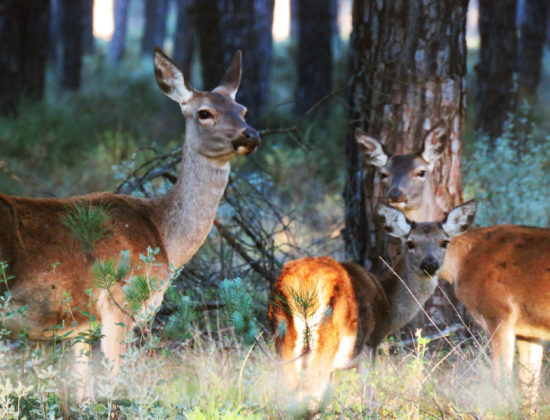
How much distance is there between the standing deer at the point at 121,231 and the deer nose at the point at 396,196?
1480mm

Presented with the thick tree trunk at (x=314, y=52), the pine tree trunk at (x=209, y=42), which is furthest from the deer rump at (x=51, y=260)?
the thick tree trunk at (x=314, y=52)

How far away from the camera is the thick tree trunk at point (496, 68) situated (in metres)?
13.2

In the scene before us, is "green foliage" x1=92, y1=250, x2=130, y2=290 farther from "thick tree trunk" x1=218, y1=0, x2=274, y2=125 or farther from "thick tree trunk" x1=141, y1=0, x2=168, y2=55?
"thick tree trunk" x1=141, y1=0, x2=168, y2=55

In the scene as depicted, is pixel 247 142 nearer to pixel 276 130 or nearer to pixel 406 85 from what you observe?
pixel 276 130

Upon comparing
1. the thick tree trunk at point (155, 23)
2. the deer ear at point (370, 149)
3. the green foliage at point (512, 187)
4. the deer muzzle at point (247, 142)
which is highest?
the thick tree trunk at point (155, 23)

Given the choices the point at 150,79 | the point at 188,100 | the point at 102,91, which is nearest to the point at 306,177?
the point at 188,100

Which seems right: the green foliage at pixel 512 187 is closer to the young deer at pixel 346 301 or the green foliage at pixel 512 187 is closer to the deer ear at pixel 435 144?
the deer ear at pixel 435 144

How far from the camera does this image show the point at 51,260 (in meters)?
4.85

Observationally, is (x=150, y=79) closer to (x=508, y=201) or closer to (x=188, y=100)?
(x=508, y=201)

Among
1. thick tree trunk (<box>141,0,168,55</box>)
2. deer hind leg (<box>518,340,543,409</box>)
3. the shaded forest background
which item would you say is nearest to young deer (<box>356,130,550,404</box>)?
deer hind leg (<box>518,340,543,409</box>)

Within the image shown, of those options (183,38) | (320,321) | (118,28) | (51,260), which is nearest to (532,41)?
(183,38)

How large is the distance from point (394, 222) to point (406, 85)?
4.37 feet

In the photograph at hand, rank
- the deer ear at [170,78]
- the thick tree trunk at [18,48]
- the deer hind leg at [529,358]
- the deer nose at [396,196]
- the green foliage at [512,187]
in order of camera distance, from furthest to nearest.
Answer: the thick tree trunk at [18,48]
the green foliage at [512,187]
the deer nose at [396,196]
the deer hind leg at [529,358]
the deer ear at [170,78]

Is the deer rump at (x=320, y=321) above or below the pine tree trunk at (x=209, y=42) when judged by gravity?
below
